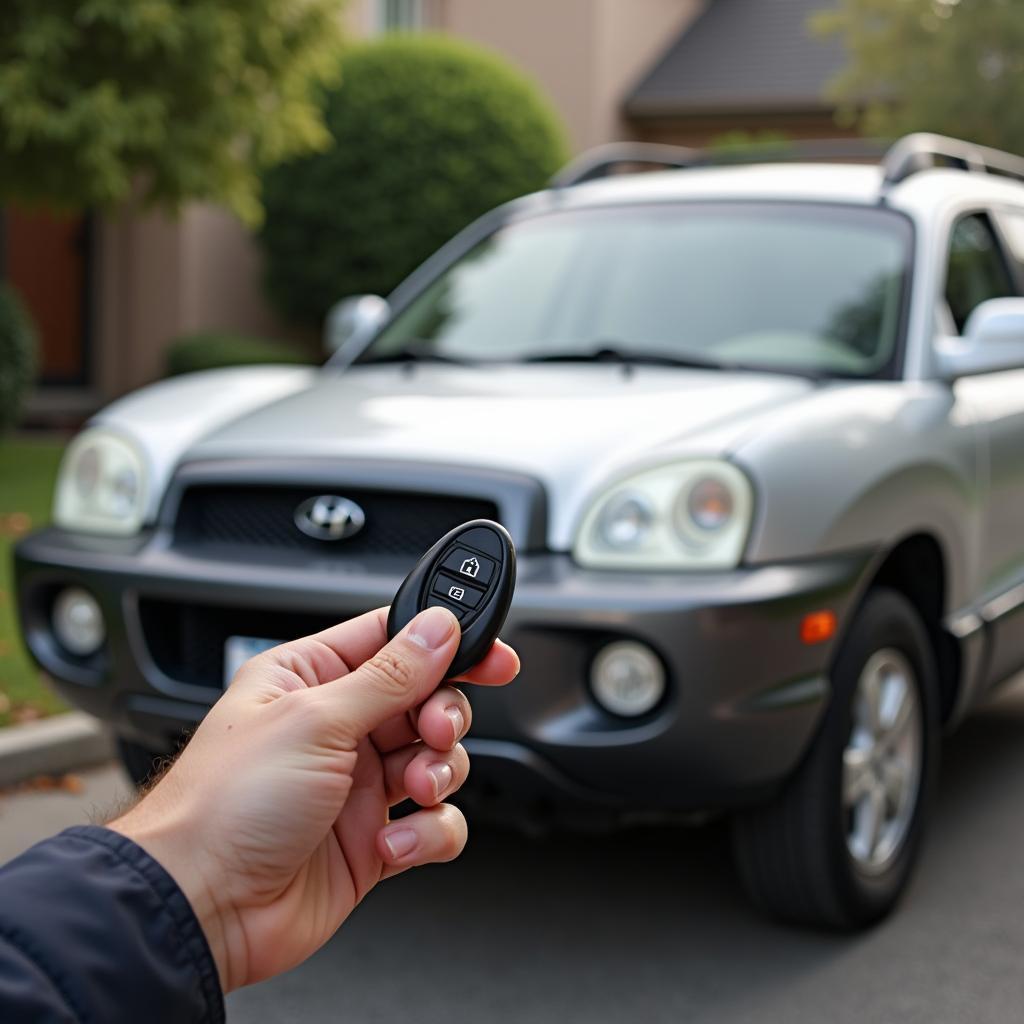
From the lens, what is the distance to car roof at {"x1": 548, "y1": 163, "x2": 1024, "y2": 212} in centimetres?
458

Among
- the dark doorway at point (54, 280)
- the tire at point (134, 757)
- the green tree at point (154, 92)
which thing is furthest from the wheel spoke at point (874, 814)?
the dark doorway at point (54, 280)

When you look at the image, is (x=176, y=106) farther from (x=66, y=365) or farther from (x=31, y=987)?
(x=31, y=987)

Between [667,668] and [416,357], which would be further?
[416,357]

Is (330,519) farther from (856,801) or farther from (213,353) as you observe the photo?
(213,353)

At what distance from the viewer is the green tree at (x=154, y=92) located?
359 inches

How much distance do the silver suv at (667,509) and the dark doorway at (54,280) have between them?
1073 cm

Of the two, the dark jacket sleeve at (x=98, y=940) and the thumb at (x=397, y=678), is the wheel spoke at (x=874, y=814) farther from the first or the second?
the dark jacket sleeve at (x=98, y=940)

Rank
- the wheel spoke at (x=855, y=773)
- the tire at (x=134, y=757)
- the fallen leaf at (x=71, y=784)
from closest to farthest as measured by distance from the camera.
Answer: the wheel spoke at (x=855, y=773) → the tire at (x=134, y=757) → the fallen leaf at (x=71, y=784)

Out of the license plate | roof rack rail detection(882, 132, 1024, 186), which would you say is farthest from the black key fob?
roof rack rail detection(882, 132, 1024, 186)

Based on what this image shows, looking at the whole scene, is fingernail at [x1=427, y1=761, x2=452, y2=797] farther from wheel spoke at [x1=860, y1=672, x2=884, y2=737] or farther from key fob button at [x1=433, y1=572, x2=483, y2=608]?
wheel spoke at [x1=860, y1=672, x2=884, y2=737]

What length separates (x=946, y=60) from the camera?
Answer: 48.2ft

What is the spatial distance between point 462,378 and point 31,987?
3.26m

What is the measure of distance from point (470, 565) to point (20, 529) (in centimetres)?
737

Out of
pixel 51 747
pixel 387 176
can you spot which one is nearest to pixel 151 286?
pixel 387 176
